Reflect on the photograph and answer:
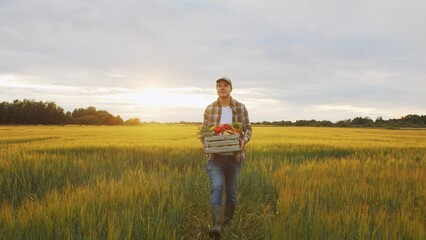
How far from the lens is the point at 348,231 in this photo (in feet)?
14.6

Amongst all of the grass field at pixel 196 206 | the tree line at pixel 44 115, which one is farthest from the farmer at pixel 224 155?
the tree line at pixel 44 115

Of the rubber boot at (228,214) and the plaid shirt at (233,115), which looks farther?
the rubber boot at (228,214)

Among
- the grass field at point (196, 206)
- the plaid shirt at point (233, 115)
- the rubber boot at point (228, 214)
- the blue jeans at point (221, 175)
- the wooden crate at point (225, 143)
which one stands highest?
the plaid shirt at point (233, 115)

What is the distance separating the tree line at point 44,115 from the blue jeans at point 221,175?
325ft

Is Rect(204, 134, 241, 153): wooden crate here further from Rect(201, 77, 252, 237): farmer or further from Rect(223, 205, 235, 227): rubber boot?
Rect(223, 205, 235, 227): rubber boot

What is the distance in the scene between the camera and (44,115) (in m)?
97.1

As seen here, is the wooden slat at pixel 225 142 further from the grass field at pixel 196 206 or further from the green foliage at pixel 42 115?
the green foliage at pixel 42 115

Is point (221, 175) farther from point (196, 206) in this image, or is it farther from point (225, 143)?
point (196, 206)

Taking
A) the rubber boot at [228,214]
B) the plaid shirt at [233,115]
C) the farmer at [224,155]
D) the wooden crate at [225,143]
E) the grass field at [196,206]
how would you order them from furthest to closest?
the rubber boot at [228,214], the plaid shirt at [233,115], the farmer at [224,155], the wooden crate at [225,143], the grass field at [196,206]

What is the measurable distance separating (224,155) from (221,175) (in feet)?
1.01

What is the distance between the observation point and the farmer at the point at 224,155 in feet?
18.1

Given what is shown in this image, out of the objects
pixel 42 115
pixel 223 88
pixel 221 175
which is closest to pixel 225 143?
pixel 221 175

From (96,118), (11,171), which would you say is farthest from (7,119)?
(11,171)

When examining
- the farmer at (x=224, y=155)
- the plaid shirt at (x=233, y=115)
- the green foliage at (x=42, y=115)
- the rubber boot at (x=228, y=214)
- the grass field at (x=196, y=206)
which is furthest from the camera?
the green foliage at (x=42, y=115)
